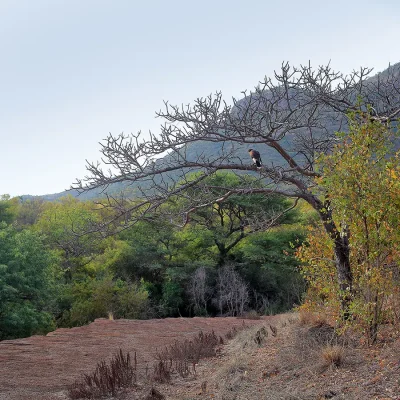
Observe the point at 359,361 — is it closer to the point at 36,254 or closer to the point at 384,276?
the point at 384,276

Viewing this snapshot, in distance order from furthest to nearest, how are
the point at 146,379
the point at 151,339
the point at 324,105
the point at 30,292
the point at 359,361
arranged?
the point at 30,292 < the point at 151,339 < the point at 324,105 < the point at 146,379 < the point at 359,361

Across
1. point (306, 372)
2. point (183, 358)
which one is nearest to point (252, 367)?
point (306, 372)

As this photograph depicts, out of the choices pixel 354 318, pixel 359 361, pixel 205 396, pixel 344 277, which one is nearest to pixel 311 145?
pixel 344 277

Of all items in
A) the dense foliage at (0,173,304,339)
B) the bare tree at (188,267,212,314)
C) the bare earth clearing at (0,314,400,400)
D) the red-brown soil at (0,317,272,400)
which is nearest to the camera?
the bare earth clearing at (0,314,400,400)

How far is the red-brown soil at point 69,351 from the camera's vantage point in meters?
8.72

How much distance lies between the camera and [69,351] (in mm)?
12297

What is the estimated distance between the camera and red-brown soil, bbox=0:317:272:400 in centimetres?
872

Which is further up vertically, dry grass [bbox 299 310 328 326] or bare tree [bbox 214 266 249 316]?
dry grass [bbox 299 310 328 326]

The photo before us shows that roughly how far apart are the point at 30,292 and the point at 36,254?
5.76 ft

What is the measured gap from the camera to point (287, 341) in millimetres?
9758

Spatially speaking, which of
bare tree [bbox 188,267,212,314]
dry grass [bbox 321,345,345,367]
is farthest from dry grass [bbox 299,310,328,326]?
bare tree [bbox 188,267,212,314]

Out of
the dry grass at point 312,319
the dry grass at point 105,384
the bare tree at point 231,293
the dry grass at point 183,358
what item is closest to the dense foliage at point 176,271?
the bare tree at point 231,293

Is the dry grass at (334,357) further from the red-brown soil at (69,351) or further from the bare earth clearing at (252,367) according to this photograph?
the red-brown soil at (69,351)

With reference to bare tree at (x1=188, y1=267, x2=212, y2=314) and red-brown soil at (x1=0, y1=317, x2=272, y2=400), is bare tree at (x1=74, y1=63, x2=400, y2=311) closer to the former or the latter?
red-brown soil at (x1=0, y1=317, x2=272, y2=400)
